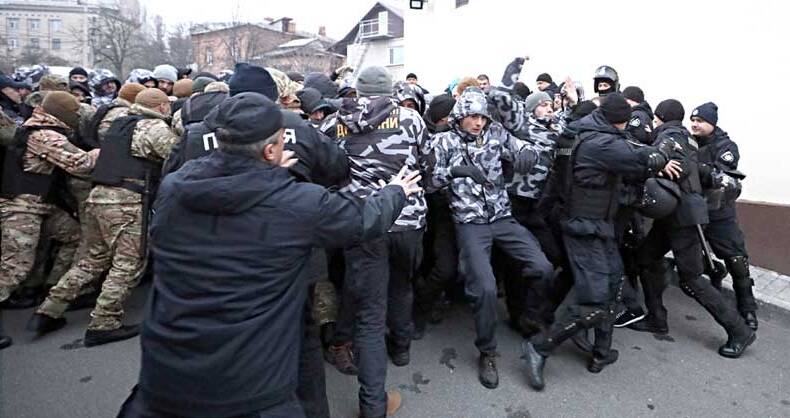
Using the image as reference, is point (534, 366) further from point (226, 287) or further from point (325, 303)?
point (226, 287)

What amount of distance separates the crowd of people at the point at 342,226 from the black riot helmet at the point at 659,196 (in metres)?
0.01

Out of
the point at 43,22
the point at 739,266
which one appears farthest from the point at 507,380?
the point at 43,22

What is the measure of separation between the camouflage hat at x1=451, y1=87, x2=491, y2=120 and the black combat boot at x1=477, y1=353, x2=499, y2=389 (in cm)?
161

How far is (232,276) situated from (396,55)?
31475mm

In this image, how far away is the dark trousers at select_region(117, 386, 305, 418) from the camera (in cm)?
185

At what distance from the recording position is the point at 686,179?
12.9ft

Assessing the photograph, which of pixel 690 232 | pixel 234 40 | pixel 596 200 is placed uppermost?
pixel 234 40

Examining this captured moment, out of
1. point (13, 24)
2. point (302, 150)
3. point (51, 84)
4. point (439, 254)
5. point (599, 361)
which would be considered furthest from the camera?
point (13, 24)

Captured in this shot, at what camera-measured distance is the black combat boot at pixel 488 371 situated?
3.46m

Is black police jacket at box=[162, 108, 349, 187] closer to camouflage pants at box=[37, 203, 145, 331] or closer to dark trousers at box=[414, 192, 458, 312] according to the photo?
camouflage pants at box=[37, 203, 145, 331]

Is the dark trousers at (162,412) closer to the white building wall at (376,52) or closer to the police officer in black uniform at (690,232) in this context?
the police officer in black uniform at (690,232)

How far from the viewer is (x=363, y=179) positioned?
3.29 metres

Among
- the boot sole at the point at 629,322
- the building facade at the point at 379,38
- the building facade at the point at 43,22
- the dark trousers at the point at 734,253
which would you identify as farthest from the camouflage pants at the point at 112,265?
the building facade at the point at 43,22

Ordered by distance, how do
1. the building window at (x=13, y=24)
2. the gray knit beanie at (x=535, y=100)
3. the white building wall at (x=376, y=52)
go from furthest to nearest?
the building window at (x=13, y=24)
the white building wall at (x=376, y=52)
the gray knit beanie at (x=535, y=100)
